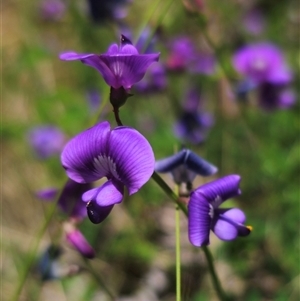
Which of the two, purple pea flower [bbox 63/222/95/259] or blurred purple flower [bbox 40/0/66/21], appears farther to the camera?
blurred purple flower [bbox 40/0/66/21]

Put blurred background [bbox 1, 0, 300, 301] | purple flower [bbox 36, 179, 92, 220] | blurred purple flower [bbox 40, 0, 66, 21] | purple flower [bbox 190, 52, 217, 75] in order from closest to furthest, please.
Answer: purple flower [bbox 36, 179, 92, 220], blurred background [bbox 1, 0, 300, 301], purple flower [bbox 190, 52, 217, 75], blurred purple flower [bbox 40, 0, 66, 21]

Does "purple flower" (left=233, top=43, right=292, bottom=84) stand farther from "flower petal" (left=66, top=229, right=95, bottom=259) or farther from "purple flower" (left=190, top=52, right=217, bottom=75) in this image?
"flower petal" (left=66, top=229, right=95, bottom=259)

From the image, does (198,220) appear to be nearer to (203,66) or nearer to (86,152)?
(86,152)

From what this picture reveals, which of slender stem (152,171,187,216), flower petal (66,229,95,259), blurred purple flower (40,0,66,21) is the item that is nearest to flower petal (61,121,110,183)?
slender stem (152,171,187,216)

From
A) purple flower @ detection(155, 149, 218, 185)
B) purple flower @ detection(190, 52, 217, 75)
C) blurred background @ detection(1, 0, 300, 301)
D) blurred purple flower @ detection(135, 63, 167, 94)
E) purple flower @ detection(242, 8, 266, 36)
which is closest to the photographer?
purple flower @ detection(155, 149, 218, 185)

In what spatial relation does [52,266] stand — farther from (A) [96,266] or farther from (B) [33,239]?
(B) [33,239]

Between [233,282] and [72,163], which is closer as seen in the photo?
[72,163]

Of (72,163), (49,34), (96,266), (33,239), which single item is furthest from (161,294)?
(49,34)

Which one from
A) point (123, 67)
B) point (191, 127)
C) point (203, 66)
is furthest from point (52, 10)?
point (123, 67)
